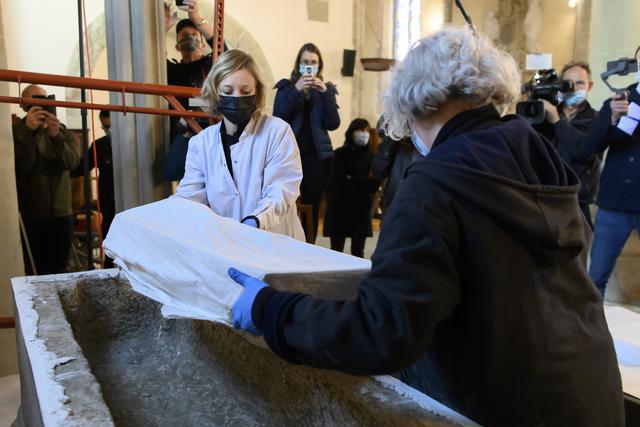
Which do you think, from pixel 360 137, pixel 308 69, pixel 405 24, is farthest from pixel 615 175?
pixel 405 24

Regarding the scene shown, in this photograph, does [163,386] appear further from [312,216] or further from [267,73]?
[267,73]

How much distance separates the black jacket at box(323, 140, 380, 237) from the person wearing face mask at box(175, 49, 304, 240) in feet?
8.06

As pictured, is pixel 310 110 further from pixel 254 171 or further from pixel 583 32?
pixel 583 32

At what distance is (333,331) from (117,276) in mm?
1919

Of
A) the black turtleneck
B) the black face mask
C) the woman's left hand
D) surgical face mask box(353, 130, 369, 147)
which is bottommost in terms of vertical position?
surgical face mask box(353, 130, 369, 147)

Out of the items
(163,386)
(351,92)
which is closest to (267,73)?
(351,92)

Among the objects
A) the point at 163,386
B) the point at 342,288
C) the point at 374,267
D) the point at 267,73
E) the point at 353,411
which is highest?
the point at 267,73

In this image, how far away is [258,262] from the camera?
1.73 metres

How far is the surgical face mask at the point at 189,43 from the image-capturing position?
12.5 feet

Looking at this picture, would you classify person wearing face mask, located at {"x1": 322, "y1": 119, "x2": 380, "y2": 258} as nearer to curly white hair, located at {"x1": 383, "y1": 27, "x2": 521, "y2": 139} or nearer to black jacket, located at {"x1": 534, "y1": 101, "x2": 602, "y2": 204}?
black jacket, located at {"x1": 534, "y1": 101, "x2": 602, "y2": 204}

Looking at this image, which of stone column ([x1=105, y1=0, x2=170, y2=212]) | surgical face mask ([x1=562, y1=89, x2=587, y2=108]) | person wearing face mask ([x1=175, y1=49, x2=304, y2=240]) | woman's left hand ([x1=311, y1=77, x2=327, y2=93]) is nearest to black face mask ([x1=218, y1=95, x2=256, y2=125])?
person wearing face mask ([x1=175, y1=49, x2=304, y2=240])

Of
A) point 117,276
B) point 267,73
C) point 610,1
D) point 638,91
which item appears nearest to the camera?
point 117,276

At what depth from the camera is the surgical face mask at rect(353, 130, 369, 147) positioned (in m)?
5.20

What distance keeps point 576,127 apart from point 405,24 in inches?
332
